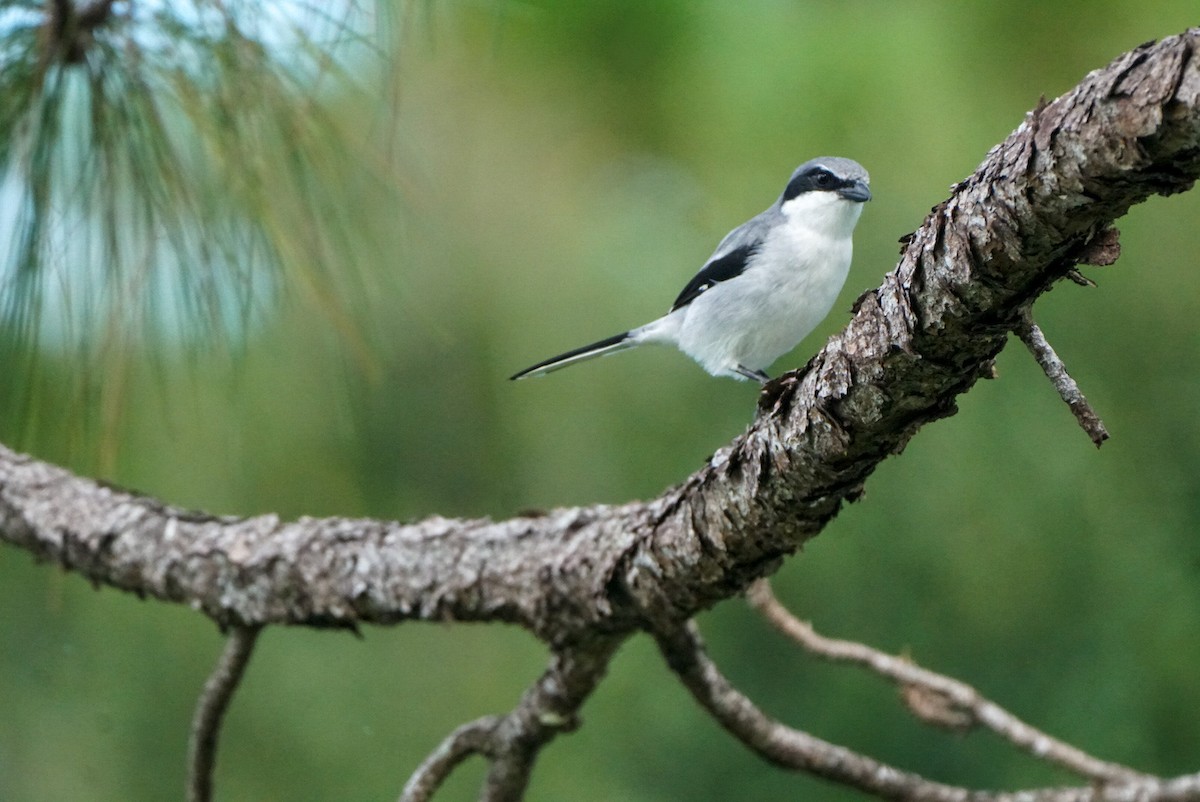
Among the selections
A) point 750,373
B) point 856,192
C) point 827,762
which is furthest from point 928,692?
point 856,192

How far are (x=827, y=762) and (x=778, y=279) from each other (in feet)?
1.43

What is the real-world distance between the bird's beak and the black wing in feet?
0.49

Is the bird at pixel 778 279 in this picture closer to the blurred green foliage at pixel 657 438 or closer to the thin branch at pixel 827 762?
the blurred green foliage at pixel 657 438

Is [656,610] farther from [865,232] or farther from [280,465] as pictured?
[280,465]

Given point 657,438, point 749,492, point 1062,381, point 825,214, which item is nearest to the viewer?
point 1062,381

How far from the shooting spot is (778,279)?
114 cm

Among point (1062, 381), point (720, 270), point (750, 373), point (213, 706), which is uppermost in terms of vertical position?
point (720, 270)

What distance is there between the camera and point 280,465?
1.67 meters

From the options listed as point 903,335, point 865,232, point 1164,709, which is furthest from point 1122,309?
point 903,335

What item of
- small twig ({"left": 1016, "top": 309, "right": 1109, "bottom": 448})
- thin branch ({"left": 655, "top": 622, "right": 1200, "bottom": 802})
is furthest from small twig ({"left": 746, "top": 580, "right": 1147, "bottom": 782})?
small twig ({"left": 1016, "top": 309, "right": 1109, "bottom": 448})

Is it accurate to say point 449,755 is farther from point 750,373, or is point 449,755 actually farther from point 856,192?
point 856,192

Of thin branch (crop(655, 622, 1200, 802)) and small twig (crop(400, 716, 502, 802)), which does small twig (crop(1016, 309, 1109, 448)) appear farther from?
small twig (crop(400, 716, 502, 802))

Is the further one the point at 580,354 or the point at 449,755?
the point at 580,354

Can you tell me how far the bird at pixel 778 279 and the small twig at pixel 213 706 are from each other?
332 millimetres
